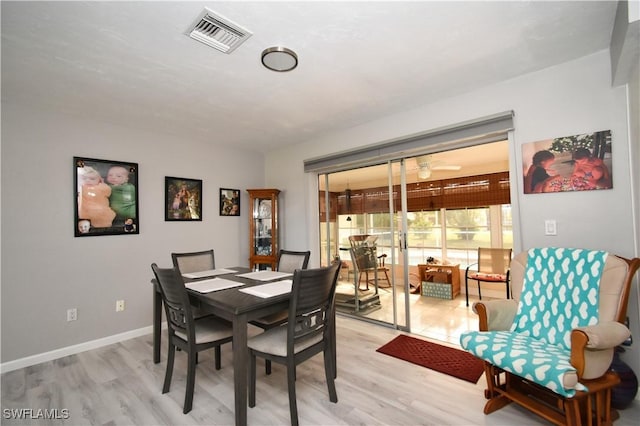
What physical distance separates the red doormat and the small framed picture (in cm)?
286

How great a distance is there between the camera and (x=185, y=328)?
197cm

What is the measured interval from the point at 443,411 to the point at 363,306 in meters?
2.02

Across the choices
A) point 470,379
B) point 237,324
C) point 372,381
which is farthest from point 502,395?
point 237,324

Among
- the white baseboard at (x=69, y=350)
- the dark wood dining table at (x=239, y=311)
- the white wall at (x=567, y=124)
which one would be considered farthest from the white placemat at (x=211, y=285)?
the white wall at (x=567, y=124)

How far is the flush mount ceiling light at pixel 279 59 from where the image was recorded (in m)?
1.94

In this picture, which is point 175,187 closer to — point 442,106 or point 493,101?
point 442,106

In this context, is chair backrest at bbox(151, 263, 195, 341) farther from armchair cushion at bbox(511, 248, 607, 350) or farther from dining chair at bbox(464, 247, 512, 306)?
dining chair at bbox(464, 247, 512, 306)

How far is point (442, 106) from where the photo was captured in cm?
284

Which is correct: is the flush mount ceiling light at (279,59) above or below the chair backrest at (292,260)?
Result: above

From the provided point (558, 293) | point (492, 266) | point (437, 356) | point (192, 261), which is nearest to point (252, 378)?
point (192, 261)

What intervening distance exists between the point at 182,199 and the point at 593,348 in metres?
4.02

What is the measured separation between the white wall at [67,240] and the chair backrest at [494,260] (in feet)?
13.8

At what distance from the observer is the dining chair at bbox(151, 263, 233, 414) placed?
1.86 meters

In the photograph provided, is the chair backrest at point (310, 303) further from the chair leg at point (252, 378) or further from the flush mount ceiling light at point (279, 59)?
the flush mount ceiling light at point (279, 59)
